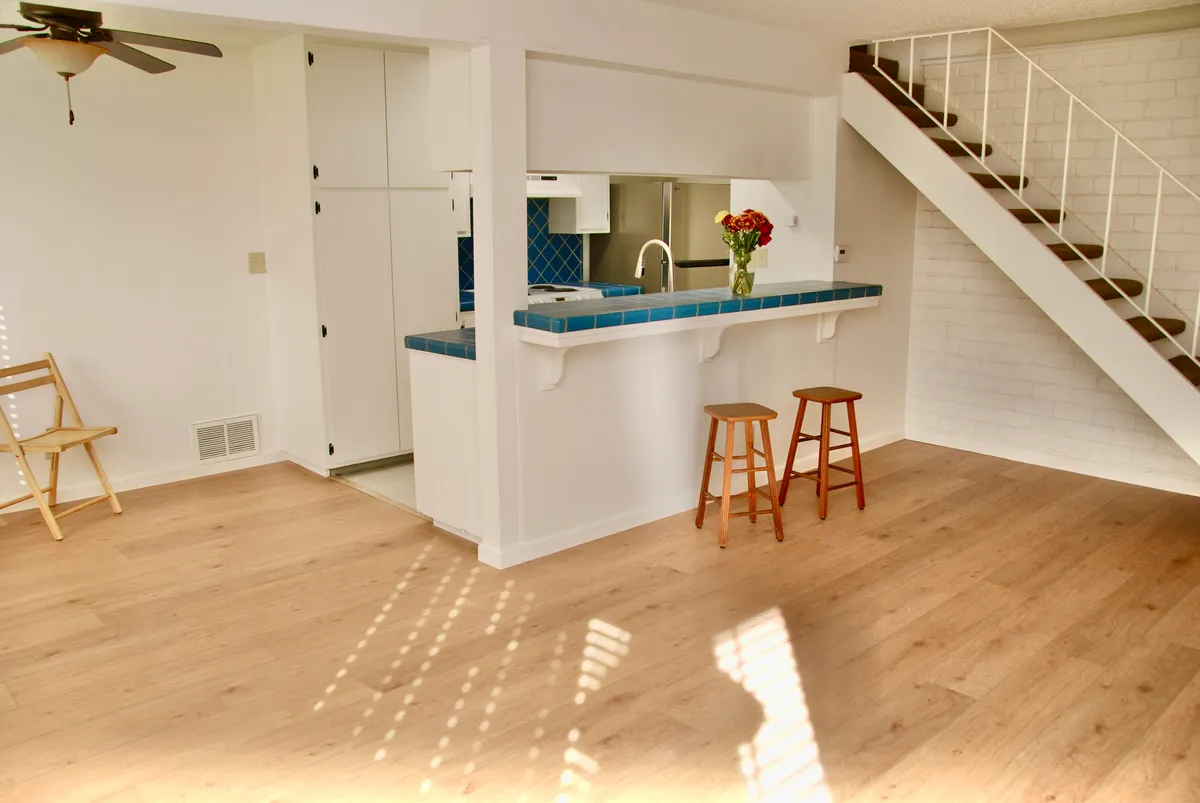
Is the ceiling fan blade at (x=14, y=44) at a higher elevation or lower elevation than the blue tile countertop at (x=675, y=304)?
higher

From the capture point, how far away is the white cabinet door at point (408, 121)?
17.1 feet

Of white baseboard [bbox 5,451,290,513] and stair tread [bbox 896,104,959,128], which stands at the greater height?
stair tread [bbox 896,104,959,128]

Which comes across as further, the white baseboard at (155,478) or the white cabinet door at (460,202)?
the white cabinet door at (460,202)

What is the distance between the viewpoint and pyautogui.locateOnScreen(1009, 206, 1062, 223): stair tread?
4.79m

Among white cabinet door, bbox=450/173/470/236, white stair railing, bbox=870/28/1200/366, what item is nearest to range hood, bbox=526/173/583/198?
white cabinet door, bbox=450/173/470/236

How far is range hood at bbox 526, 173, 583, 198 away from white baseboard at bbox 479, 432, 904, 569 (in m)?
2.34

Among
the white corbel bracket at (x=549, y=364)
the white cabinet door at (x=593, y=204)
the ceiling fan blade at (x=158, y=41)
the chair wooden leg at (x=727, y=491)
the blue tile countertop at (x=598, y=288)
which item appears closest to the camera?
the ceiling fan blade at (x=158, y=41)

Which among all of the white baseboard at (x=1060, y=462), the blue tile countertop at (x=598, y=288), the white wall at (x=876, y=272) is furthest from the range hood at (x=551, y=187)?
the white baseboard at (x=1060, y=462)

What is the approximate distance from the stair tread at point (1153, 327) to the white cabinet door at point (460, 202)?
3.55m

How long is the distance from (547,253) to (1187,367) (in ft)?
12.8

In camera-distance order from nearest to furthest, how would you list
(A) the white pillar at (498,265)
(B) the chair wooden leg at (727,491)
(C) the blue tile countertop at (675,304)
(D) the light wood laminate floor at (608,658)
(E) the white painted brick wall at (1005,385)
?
(D) the light wood laminate floor at (608,658) → (A) the white pillar at (498,265) → (C) the blue tile countertop at (675,304) → (B) the chair wooden leg at (727,491) → (E) the white painted brick wall at (1005,385)

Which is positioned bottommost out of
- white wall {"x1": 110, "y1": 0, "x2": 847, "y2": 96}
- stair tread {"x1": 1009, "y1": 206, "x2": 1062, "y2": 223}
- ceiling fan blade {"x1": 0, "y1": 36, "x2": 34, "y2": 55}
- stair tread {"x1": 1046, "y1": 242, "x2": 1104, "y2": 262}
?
stair tread {"x1": 1046, "y1": 242, "x2": 1104, "y2": 262}

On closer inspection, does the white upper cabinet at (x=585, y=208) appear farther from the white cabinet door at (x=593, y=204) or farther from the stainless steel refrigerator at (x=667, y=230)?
the stainless steel refrigerator at (x=667, y=230)

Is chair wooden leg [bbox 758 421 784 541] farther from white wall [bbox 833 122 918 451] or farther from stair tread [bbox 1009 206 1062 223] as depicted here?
stair tread [bbox 1009 206 1062 223]
